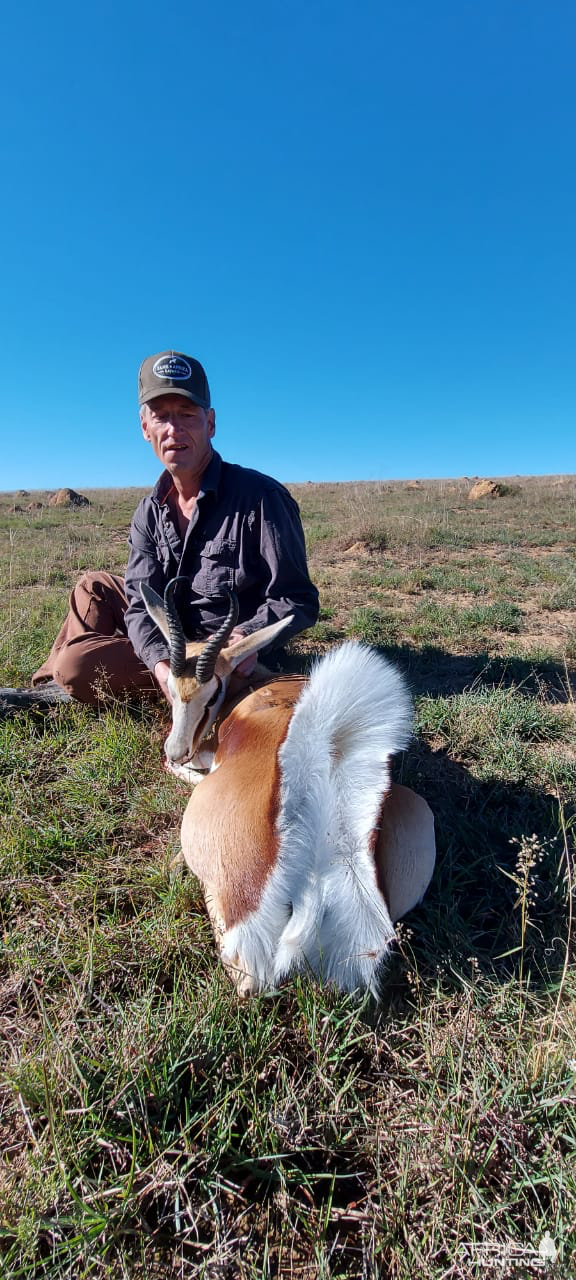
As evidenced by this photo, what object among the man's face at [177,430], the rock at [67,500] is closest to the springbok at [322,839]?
the man's face at [177,430]

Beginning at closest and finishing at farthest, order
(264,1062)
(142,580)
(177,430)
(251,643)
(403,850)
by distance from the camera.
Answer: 1. (264,1062)
2. (403,850)
3. (251,643)
4. (177,430)
5. (142,580)

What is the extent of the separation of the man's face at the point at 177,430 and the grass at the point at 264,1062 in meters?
1.96

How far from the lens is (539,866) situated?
103 inches

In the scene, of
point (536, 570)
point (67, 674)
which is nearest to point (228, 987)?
point (67, 674)

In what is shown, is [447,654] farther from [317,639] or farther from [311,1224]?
[311,1224]

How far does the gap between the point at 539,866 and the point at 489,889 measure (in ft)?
1.04

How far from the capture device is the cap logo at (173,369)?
3.56m

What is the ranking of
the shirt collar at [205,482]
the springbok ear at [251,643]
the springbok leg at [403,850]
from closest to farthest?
the springbok leg at [403,850]
the springbok ear at [251,643]
the shirt collar at [205,482]

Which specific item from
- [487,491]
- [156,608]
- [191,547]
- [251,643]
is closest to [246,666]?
[251,643]

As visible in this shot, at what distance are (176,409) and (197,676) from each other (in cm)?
199

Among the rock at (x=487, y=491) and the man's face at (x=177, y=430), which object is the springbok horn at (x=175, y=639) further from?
the rock at (x=487, y=491)

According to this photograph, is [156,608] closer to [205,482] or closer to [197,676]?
Result: [197,676]

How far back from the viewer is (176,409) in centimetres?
368

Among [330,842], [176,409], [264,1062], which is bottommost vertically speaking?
[264,1062]
